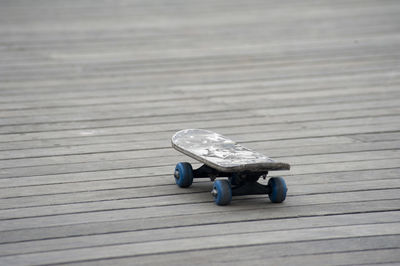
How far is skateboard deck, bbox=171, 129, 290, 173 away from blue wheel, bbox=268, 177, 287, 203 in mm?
85

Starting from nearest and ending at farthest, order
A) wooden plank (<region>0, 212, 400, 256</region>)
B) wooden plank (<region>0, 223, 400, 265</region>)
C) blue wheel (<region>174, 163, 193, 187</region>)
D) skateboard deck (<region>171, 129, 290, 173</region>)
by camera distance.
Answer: wooden plank (<region>0, 223, 400, 265</region>) → wooden plank (<region>0, 212, 400, 256</region>) → skateboard deck (<region>171, 129, 290, 173</region>) → blue wheel (<region>174, 163, 193, 187</region>)

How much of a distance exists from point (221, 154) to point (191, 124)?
1342 millimetres

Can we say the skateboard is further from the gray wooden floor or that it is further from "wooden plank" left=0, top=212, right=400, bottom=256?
"wooden plank" left=0, top=212, right=400, bottom=256

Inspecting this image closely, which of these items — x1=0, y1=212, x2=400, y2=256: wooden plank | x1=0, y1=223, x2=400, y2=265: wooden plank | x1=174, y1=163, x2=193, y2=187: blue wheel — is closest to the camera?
x1=0, y1=223, x2=400, y2=265: wooden plank

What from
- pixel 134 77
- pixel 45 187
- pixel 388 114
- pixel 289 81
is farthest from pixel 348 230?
pixel 134 77

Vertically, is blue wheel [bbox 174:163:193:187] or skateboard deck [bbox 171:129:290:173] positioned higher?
skateboard deck [bbox 171:129:290:173]

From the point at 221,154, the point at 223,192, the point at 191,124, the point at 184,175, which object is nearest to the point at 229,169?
the point at 223,192

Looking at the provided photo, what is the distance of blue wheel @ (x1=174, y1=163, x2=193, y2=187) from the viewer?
3188mm

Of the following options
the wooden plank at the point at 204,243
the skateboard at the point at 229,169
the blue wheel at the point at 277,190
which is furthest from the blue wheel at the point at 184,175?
the wooden plank at the point at 204,243

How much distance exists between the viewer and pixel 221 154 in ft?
10.2

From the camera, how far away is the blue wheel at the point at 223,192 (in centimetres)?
294

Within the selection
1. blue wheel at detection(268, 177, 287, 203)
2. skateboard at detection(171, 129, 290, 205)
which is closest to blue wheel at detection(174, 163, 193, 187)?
skateboard at detection(171, 129, 290, 205)

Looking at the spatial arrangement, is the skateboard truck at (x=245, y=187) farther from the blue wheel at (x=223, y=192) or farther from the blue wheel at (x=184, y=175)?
the blue wheel at (x=184, y=175)

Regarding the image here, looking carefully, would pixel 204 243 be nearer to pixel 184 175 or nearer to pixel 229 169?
pixel 229 169
